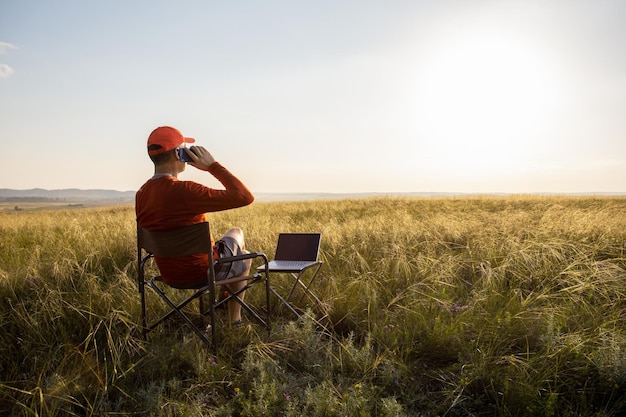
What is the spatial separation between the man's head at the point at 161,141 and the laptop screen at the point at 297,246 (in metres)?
1.34

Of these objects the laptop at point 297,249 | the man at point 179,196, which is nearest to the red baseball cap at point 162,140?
the man at point 179,196

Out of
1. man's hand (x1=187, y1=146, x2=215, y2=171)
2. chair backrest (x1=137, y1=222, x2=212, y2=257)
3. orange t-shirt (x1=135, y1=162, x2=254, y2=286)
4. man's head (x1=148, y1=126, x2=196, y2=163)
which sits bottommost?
chair backrest (x1=137, y1=222, x2=212, y2=257)

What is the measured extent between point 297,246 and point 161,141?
1525 mm

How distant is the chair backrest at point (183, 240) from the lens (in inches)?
108

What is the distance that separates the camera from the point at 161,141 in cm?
290

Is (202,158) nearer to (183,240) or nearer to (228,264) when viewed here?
(183,240)

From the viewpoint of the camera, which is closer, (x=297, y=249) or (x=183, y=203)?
(x=183, y=203)

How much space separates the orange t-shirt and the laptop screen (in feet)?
3.25

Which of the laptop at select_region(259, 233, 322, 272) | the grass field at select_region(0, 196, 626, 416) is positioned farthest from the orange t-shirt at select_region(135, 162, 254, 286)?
the laptop at select_region(259, 233, 322, 272)

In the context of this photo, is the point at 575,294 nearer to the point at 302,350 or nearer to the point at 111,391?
the point at 302,350

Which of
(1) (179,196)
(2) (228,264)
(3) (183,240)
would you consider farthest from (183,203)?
(2) (228,264)

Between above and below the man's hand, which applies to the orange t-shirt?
below

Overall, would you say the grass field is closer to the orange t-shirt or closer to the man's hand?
the orange t-shirt

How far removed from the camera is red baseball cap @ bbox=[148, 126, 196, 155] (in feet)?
9.51
